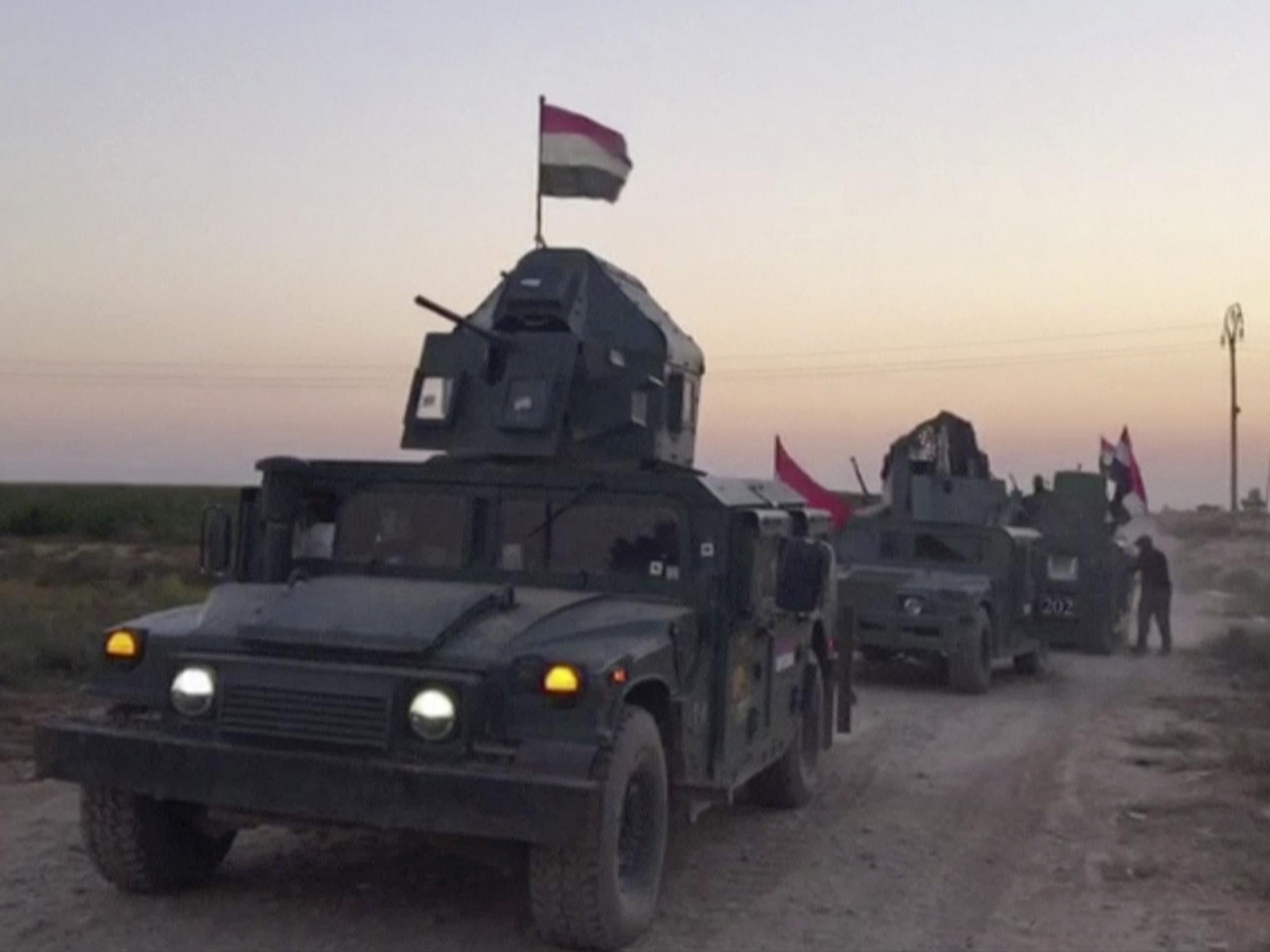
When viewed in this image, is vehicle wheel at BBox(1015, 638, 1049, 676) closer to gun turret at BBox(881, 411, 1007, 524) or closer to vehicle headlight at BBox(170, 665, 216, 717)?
gun turret at BBox(881, 411, 1007, 524)

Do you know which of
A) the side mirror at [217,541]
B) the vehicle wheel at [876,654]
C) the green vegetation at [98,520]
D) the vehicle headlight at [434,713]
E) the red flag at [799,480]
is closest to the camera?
the vehicle headlight at [434,713]

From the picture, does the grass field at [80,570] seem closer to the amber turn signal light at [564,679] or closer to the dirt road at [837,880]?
the dirt road at [837,880]

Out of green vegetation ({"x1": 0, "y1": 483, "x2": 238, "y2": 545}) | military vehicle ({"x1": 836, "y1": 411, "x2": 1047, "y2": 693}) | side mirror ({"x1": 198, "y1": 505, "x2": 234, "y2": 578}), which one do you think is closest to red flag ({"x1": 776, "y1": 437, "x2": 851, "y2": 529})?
military vehicle ({"x1": 836, "y1": 411, "x2": 1047, "y2": 693})

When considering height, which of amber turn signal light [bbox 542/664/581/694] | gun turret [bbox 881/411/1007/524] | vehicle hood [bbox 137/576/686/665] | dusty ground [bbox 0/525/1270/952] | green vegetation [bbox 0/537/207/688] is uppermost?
gun turret [bbox 881/411/1007/524]

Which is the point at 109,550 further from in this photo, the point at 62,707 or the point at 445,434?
the point at 445,434

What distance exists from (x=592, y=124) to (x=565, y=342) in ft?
9.48

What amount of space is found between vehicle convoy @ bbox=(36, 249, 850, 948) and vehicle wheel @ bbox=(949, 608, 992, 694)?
7.25m

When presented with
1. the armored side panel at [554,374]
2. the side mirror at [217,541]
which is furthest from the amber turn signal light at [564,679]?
the armored side panel at [554,374]

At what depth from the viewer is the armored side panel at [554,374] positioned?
8781 mm

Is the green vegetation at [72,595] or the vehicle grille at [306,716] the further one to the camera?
the green vegetation at [72,595]

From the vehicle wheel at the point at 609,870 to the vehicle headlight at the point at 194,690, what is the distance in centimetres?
135

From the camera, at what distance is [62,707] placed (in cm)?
1304

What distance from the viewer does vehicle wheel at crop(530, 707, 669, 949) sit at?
619 cm

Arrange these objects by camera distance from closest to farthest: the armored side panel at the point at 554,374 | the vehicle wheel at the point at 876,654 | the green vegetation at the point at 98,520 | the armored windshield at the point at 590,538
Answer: the armored windshield at the point at 590,538 < the armored side panel at the point at 554,374 < the vehicle wheel at the point at 876,654 < the green vegetation at the point at 98,520
